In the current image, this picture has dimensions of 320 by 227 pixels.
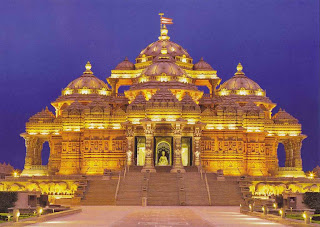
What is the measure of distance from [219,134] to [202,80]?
46.1 ft

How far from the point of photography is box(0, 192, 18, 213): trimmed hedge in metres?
32.8

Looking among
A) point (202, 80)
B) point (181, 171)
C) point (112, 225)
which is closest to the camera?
point (112, 225)

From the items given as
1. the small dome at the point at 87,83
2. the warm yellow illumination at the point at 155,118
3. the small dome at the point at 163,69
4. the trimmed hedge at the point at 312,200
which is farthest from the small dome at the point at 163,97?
the trimmed hedge at the point at 312,200

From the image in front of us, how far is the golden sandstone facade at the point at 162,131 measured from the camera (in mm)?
58812

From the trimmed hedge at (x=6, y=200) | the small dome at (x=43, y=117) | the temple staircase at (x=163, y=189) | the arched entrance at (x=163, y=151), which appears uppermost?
the small dome at (x=43, y=117)

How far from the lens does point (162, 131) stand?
59750mm

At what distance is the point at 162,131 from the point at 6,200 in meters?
27.9

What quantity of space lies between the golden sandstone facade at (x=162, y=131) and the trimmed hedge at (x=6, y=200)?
22.0 m

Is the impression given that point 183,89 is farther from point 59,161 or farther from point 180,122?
point 59,161

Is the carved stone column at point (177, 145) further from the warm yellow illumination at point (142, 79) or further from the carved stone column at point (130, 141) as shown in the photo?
the warm yellow illumination at point (142, 79)

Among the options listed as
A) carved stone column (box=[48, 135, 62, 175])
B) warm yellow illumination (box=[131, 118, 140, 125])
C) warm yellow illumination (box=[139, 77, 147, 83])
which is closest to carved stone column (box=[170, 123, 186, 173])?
warm yellow illumination (box=[131, 118, 140, 125])

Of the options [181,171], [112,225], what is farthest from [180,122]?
[112,225]

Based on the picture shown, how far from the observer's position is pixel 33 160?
68312mm

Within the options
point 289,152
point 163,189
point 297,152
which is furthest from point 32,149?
point 297,152
